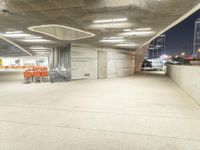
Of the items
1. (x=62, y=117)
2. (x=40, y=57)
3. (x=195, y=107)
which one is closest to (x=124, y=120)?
(x=62, y=117)

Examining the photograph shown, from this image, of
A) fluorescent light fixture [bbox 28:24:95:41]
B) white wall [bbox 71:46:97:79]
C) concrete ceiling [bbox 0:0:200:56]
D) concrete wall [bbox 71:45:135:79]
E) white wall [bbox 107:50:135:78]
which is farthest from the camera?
white wall [bbox 107:50:135:78]

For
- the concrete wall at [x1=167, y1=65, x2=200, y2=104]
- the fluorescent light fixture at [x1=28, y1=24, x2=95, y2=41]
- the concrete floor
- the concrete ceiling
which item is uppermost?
the fluorescent light fixture at [x1=28, y1=24, x2=95, y2=41]

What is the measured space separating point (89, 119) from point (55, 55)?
15.7m

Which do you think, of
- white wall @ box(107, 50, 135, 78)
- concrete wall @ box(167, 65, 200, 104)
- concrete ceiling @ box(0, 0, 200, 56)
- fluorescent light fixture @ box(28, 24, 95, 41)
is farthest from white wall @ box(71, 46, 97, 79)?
concrete wall @ box(167, 65, 200, 104)

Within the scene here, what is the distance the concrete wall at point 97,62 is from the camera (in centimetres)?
1309

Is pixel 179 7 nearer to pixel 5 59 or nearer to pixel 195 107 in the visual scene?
pixel 195 107

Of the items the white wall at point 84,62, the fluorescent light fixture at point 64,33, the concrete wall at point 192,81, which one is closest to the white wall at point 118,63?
the white wall at point 84,62

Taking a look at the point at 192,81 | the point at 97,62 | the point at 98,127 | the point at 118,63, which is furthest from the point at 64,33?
the point at 98,127

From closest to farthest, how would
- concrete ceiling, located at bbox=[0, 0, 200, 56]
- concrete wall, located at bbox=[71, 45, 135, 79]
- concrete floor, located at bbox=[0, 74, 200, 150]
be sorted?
concrete floor, located at bbox=[0, 74, 200, 150], concrete ceiling, located at bbox=[0, 0, 200, 56], concrete wall, located at bbox=[71, 45, 135, 79]

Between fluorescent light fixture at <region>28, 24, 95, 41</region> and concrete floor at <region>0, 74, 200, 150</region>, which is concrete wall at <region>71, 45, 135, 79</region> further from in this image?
concrete floor at <region>0, 74, 200, 150</region>

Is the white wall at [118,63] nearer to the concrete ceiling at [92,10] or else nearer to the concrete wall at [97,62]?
the concrete wall at [97,62]

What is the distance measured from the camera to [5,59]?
36.1 meters

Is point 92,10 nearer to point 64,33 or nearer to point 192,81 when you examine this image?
point 192,81

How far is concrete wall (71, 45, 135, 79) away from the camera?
42.9ft
